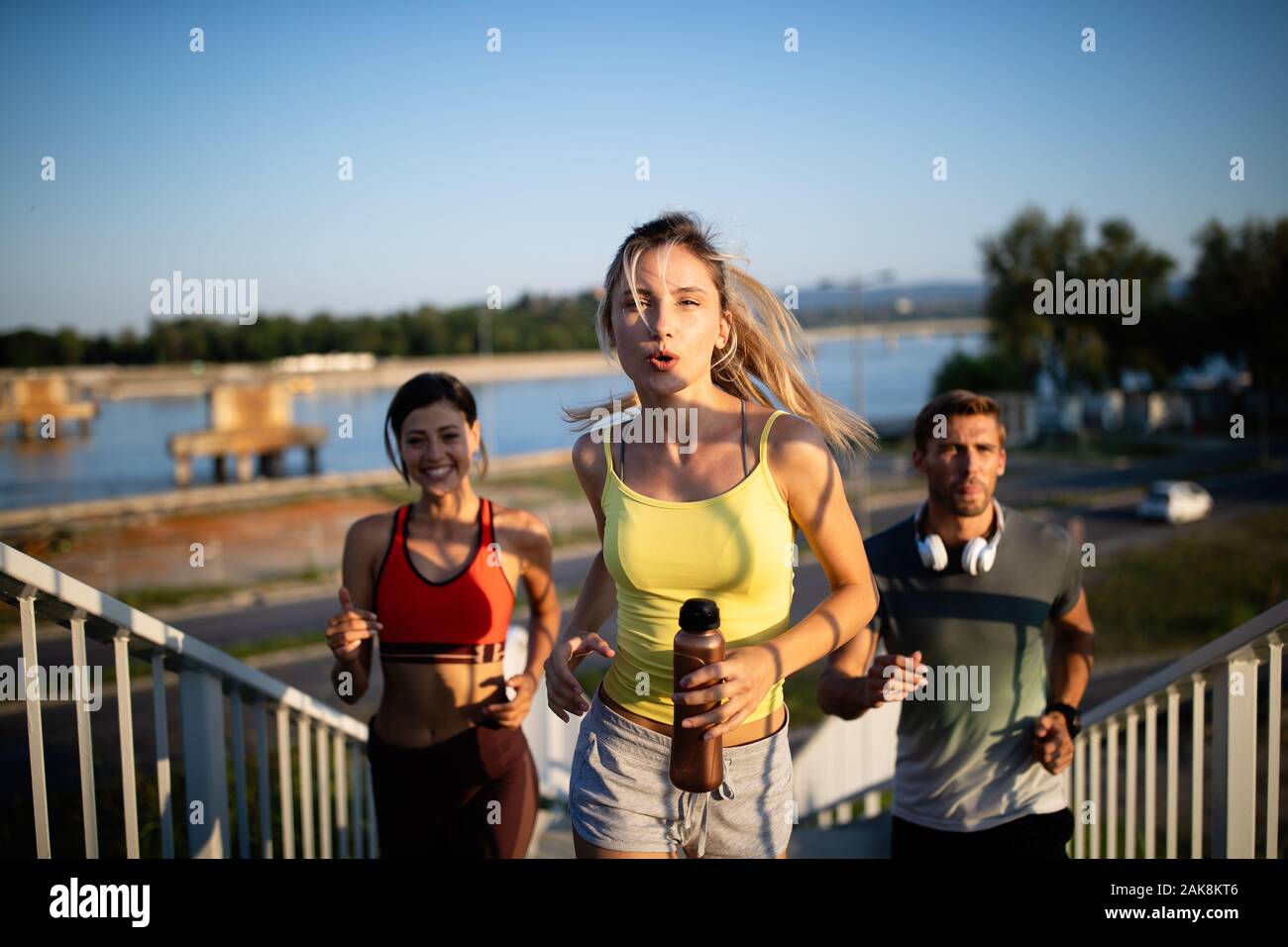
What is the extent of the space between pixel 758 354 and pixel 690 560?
613 mm

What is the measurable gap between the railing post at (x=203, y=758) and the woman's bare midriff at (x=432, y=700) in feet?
1.57

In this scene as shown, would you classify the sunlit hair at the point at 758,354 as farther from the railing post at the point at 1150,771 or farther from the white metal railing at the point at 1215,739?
the railing post at the point at 1150,771

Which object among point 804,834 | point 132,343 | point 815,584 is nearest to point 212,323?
point 132,343

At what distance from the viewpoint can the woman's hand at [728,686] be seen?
5.31ft

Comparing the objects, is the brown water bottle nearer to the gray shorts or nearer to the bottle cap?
the bottle cap

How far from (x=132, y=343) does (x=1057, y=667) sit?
8134 centimetres

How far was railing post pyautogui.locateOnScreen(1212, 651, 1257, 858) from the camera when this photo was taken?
8.18 ft

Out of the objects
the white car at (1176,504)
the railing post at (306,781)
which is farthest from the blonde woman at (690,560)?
the white car at (1176,504)

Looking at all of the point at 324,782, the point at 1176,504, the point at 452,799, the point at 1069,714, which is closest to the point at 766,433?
the point at 1069,714

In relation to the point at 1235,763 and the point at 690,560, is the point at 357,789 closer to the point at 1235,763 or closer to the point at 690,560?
the point at 690,560

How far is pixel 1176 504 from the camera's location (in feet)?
92.6

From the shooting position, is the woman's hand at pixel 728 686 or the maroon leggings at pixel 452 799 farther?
the maroon leggings at pixel 452 799

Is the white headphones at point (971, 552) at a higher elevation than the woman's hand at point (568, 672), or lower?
higher
